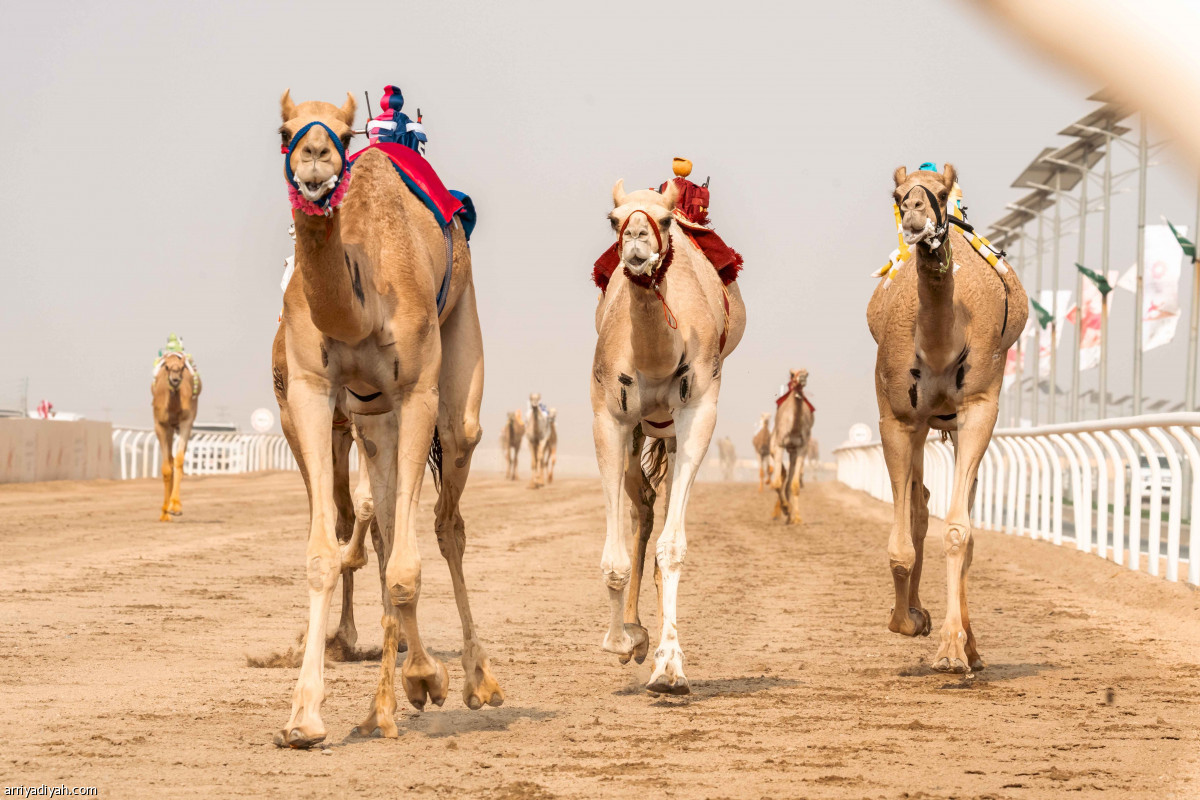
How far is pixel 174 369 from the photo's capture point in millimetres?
22516

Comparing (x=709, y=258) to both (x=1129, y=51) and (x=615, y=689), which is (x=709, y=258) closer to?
(x=615, y=689)

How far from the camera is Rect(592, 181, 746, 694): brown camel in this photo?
660 cm

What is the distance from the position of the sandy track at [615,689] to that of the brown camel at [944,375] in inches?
21.0

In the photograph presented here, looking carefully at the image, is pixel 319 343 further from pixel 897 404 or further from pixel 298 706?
pixel 897 404

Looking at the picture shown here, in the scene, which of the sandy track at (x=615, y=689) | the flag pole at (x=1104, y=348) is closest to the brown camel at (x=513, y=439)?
the flag pole at (x=1104, y=348)

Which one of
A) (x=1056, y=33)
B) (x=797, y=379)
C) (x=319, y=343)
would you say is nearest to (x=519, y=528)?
(x=797, y=379)

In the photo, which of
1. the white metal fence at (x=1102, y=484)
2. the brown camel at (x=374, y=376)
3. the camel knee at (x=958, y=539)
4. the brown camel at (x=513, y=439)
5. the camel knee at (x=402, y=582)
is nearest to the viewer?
the brown camel at (x=374, y=376)

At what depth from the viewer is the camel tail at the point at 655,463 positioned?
8656 millimetres

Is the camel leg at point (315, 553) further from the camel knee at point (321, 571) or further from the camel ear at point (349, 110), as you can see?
the camel ear at point (349, 110)

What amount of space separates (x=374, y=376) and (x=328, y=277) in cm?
58

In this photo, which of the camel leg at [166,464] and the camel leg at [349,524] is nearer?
the camel leg at [349,524]

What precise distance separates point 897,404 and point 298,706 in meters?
4.60

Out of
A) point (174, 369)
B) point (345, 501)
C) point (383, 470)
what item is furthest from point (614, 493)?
point (174, 369)

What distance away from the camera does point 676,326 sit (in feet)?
22.9
